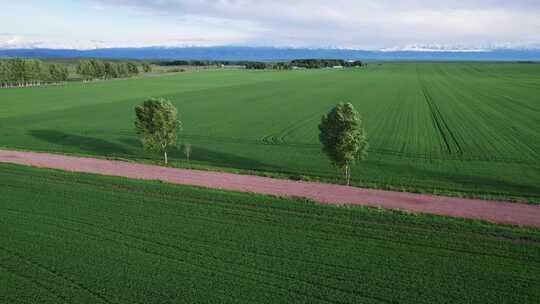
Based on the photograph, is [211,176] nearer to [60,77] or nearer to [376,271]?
[376,271]

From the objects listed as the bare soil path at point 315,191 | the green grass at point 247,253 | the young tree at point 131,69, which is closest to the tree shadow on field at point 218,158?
the bare soil path at point 315,191

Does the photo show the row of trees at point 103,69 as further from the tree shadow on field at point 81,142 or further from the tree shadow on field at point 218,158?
the tree shadow on field at point 218,158

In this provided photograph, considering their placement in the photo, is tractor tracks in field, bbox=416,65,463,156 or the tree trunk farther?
tractor tracks in field, bbox=416,65,463,156

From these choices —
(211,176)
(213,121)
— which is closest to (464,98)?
(213,121)

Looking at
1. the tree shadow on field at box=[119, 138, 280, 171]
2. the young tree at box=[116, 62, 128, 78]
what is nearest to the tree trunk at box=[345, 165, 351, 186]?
the tree shadow on field at box=[119, 138, 280, 171]

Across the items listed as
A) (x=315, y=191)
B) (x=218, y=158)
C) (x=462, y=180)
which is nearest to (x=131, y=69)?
(x=218, y=158)

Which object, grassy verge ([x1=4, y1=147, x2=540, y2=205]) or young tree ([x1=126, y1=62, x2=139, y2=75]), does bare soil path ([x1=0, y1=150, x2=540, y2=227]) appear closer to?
grassy verge ([x1=4, y1=147, x2=540, y2=205])

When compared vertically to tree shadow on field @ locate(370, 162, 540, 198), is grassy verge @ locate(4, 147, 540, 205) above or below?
below

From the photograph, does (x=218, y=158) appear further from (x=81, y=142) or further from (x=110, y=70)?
(x=110, y=70)

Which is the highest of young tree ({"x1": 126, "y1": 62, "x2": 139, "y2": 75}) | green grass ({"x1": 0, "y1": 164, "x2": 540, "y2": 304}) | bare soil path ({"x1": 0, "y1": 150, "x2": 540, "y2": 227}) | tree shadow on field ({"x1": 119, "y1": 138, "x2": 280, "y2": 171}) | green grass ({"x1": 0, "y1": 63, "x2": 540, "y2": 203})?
young tree ({"x1": 126, "y1": 62, "x2": 139, "y2": 75})
